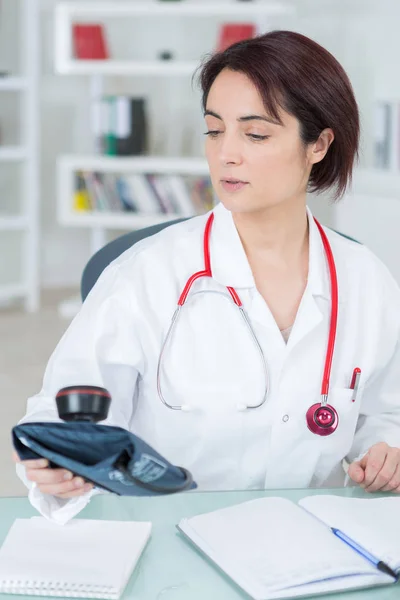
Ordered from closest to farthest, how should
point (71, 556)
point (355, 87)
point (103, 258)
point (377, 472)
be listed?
1. point (71, 556)
2. point (377, 472)
3. point (103, 258)
4. point (355, 87)

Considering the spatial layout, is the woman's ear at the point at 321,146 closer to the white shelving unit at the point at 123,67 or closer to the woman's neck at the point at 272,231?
the woman's neck at the point at 272,231

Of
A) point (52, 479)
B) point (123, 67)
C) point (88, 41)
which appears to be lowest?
point (52, 479)

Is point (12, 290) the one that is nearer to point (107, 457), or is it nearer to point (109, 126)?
point (109, 126)

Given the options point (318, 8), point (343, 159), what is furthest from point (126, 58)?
point (343, 159)

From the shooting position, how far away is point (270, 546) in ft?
4.01

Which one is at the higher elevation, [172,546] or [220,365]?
[220,365]

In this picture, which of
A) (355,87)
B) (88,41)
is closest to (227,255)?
(355,87)

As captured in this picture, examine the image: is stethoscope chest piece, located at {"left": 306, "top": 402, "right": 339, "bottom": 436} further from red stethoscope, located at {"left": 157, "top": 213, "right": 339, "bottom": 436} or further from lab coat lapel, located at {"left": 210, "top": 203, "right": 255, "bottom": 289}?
lab coat lapel, located at {"left": 210, "top": 203, "right": 255, "bottom": 289}

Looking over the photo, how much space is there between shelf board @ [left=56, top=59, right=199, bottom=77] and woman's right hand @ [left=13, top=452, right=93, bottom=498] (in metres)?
4.19

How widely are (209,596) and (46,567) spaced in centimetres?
20

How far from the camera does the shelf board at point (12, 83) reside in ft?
17.6

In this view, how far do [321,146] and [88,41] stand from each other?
4072mm

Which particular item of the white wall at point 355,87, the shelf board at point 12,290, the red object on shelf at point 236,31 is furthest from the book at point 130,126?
the shelf board at point 12,290

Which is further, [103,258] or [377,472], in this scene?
[103,258]
